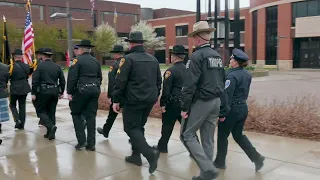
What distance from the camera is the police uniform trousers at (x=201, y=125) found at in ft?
14.0

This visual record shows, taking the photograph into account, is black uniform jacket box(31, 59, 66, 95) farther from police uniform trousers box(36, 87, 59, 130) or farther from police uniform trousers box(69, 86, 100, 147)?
police uniform trousers box(69, 86, 100, 147)

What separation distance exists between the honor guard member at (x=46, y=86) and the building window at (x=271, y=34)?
45252 millimetres

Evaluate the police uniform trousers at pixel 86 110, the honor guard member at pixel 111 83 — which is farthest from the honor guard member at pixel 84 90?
the honor guard member at pixel 111 83

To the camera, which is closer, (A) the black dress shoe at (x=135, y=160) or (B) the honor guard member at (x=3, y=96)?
(A) the black dress shoe at (x=135, y=160)

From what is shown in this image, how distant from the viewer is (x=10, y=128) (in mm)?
8055

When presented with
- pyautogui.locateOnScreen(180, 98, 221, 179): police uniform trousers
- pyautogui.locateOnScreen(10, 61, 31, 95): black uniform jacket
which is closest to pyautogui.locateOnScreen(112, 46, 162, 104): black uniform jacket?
pyautogui.locateOnScreen(180, 98, 221, 179): police uniform trousers

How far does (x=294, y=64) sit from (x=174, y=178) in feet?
153

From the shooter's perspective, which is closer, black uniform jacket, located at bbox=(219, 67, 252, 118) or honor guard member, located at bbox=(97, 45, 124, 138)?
black uniform jacket, located at bbox=(219, 67, 252, 118)

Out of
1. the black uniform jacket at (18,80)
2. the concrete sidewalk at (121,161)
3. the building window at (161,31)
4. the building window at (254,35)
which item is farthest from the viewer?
the building window at (161,31)

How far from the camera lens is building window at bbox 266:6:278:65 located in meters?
48.0

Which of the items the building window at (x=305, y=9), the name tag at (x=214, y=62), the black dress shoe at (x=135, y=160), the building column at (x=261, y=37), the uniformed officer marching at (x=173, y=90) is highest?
the building window at (x=305, y=9)

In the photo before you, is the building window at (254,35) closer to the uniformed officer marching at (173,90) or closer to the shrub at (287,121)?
the shrub at (287,121)

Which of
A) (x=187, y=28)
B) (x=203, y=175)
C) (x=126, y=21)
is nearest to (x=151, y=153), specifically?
(x=203, y=175)

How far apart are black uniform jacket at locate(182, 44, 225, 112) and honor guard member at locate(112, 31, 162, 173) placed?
2.81ft
